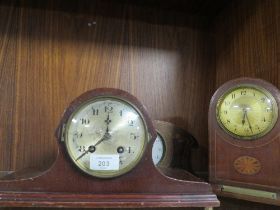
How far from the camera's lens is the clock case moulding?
635 millimetres

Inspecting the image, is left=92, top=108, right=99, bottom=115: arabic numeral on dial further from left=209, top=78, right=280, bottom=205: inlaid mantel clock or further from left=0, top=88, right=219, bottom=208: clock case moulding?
left=209, top=78, right=280, bottom=205: inlaid mantel clock

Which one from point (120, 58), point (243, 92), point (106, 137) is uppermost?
point (120, 58)

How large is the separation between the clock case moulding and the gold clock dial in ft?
0.52

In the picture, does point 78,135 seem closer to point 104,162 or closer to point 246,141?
point 104,162

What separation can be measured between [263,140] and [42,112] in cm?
60

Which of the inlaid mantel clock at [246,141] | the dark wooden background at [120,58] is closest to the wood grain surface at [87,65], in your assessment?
the dark wooden background at [120,58]

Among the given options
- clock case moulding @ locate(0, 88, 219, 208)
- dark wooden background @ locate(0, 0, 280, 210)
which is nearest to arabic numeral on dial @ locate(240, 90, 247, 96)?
dark wooden background @ locate(0, 0, 280, 210)

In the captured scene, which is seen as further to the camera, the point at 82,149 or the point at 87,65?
the point at 87,65

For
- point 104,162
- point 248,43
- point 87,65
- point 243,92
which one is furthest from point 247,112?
point 87,65

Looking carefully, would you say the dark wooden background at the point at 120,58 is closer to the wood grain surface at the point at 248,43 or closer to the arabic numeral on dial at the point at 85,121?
the wood grain surface at the point at 248,43

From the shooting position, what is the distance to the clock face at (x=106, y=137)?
2.16ft

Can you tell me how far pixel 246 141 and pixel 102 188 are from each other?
1.12 ft

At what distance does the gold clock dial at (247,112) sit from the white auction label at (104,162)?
27 cm

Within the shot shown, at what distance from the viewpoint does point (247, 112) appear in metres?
0.73
